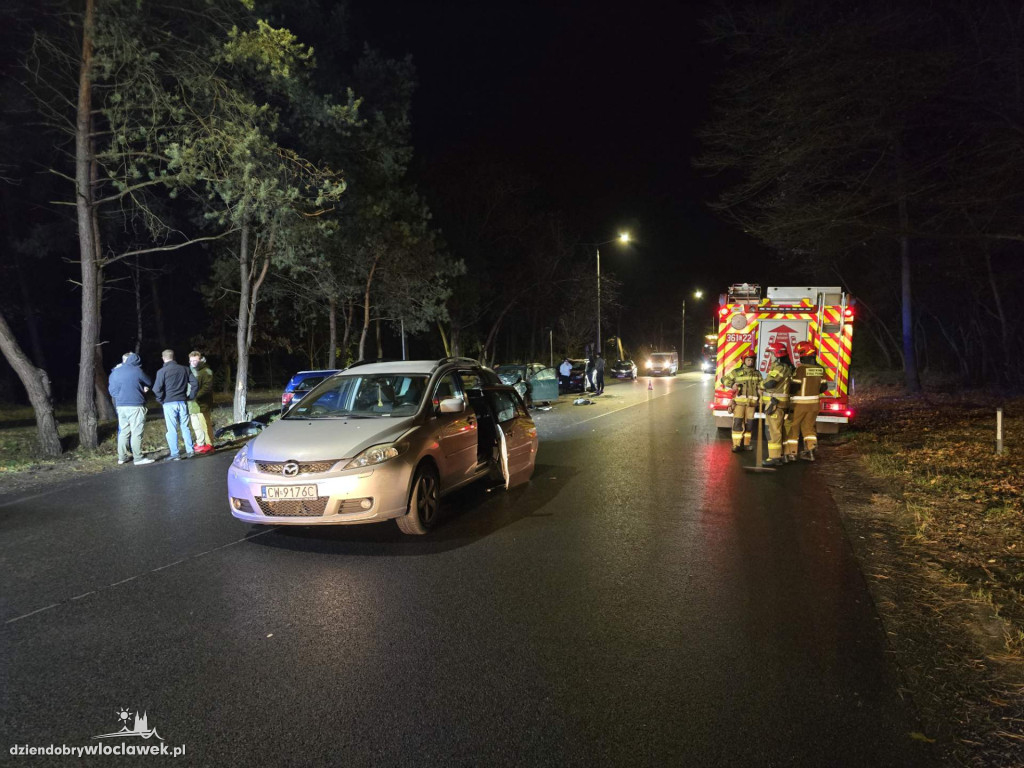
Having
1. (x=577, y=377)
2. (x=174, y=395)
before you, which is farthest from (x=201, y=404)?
(x=577, y=377)

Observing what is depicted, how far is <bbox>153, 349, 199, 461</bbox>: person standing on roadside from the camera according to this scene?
1141cm

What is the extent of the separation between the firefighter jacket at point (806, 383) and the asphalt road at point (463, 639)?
124 inches

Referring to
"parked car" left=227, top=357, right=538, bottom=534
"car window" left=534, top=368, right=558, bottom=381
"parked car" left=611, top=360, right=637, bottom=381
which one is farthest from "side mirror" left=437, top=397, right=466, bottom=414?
"parked car" left=611, top=360, right=637, bottom=381

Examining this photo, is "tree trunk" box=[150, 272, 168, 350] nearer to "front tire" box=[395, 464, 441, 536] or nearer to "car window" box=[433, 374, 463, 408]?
"car window" box=[433, 374, 463, 408]

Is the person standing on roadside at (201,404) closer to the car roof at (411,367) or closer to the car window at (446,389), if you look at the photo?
the car roof at (411,367)

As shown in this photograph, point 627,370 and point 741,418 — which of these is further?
point 627,370

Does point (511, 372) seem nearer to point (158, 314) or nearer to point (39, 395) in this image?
point (39, 395)

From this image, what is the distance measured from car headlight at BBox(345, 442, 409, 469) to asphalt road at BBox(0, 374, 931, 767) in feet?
2.63

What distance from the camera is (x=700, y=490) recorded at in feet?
28.4

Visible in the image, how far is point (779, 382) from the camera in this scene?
10305 mm

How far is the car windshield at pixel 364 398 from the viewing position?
7.10 metres

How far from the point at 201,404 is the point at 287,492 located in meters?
7.17

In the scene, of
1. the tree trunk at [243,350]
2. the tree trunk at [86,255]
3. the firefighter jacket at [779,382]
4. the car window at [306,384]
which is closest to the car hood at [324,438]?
the firefighter jacket at [779,382]

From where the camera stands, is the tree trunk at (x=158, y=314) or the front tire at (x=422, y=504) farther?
the tree trunk at (x=158, y=314)
